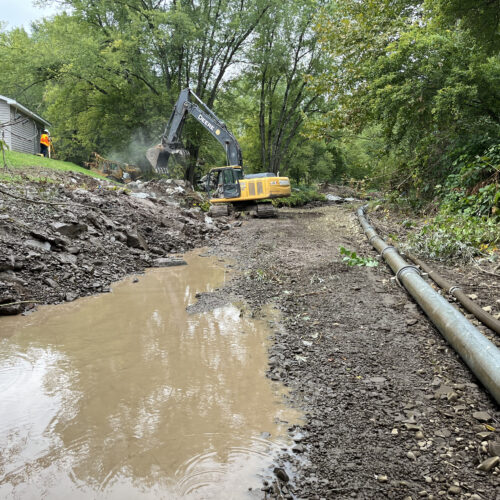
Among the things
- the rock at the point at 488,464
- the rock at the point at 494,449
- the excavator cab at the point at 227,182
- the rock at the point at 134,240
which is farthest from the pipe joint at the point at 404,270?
the excavator cab at the point at 227,182

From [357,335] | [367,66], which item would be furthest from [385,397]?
[367,66]

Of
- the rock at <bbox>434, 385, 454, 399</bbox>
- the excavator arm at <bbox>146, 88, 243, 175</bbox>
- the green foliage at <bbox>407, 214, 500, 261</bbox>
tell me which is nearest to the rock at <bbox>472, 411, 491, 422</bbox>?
the rock at <bbox>434, 385, 454, 399</bbox>

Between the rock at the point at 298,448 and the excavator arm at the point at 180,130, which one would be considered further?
the excavator arm at the point at 180,130

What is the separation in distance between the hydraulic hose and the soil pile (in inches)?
139

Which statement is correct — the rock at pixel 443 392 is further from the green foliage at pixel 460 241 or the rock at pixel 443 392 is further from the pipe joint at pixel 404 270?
the green foliage at pixel 460 241

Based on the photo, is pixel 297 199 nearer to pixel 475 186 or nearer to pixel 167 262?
pixel 475 186

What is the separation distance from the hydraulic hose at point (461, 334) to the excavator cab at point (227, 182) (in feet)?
35.4

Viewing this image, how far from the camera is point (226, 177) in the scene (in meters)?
15.9

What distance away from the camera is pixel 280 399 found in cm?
328

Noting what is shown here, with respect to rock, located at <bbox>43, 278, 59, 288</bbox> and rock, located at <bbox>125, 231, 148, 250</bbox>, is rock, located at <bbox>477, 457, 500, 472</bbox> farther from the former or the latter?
rock, located at <bbox>125, 231, 148, 250</bbox>

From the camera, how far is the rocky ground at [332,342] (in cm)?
235

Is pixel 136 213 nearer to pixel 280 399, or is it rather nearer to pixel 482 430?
pixel 280 399

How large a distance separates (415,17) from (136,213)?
10.4 metres

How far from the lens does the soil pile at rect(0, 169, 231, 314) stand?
590 cm
